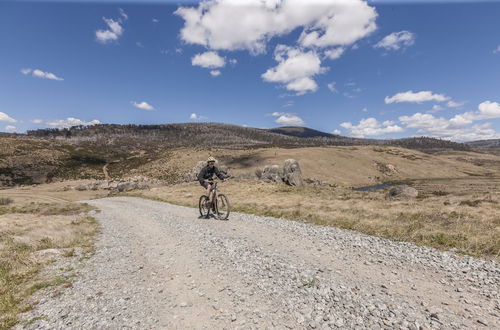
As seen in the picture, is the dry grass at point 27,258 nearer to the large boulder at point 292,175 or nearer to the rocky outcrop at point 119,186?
the large boulder at point 292,175

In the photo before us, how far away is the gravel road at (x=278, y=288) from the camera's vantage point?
5871 millimetres

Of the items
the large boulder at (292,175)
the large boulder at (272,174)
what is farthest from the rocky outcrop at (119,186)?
the large boulder at (292,175)

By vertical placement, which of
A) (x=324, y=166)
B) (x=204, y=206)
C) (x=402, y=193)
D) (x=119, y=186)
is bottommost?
(x=119, y=186)

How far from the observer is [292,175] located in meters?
55.9

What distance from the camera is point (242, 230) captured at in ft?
47.4

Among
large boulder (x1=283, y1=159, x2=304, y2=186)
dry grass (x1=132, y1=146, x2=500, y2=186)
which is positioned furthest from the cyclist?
dry grass (x1=132, y1=146, x2=500, y2=186)

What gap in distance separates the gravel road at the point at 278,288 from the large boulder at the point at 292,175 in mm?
42967

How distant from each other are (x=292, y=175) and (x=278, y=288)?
4928 cm

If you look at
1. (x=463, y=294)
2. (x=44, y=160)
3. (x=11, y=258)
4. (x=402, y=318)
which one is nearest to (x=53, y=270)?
(x=11, y=258)

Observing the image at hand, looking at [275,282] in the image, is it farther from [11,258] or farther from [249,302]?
[11,258]

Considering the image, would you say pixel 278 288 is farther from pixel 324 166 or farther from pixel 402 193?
pixel 324 166

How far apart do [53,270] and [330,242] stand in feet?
37.7

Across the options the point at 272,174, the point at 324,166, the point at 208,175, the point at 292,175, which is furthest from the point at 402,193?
the point at 324,166

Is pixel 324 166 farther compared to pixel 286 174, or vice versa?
pixel 324 166
